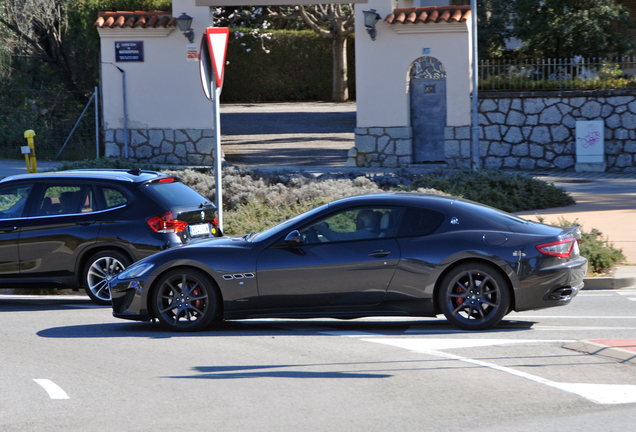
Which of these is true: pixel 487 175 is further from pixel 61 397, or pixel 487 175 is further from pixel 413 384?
pixel 61 397

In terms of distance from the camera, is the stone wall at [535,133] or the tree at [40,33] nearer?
the stone wall at [535,133]

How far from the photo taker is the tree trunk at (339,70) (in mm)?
37125

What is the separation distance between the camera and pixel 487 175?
Result: 618 inches

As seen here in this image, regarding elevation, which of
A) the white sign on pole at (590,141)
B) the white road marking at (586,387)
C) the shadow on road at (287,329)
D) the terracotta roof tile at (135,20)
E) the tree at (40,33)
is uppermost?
the tree at (40,33)

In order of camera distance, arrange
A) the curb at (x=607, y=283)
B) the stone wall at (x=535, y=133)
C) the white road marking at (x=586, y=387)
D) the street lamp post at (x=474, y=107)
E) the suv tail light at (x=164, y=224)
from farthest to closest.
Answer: the stone wall at (x=535, y=133) < the street lamp post at (x=474, y=107) < the curb at (x=607, y=283) < the suv tail light at (x=164, y=224) < the white road marking at (x=586, y=387)

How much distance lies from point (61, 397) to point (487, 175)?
11.2m

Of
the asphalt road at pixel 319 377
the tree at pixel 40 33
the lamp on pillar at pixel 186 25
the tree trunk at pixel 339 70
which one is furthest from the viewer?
the tree trunk at pixel 339 70

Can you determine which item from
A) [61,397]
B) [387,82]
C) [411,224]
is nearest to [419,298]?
[411,224]

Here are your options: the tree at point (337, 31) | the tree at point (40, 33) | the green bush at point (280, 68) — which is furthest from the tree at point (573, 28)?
the green bush at point (280, 68)

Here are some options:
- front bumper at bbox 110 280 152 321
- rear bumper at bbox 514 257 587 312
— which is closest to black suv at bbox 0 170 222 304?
front bumper at bbox 110 280 152 321

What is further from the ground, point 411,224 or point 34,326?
point 411,224

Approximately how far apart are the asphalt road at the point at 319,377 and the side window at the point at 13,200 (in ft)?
5.63

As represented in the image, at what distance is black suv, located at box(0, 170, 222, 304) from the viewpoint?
9.41m

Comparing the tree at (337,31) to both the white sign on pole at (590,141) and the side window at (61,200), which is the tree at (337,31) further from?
the side window at (61,200)
